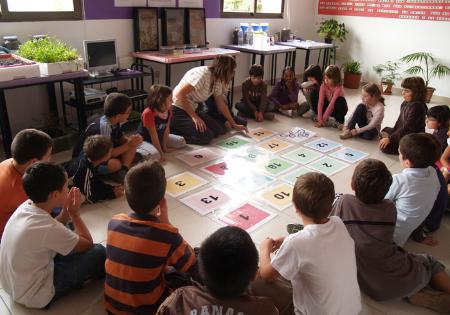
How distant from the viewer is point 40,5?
3.43 metres

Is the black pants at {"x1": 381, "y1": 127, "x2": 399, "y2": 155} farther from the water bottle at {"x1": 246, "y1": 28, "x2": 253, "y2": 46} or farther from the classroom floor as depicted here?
the water bottle at {"x1": 246, "y1": 28, "x2": 253, "y2": 46}

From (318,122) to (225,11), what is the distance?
7.22 ft

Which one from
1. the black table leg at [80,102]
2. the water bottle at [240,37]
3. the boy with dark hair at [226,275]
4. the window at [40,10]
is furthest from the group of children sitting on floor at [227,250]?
the water bottle at [240,37]

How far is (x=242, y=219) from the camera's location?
2338 mm

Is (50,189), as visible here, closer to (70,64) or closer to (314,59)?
(70,64)

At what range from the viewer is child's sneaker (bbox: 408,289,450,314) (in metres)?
1.68

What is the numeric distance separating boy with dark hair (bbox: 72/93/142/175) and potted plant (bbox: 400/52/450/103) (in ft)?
15.2

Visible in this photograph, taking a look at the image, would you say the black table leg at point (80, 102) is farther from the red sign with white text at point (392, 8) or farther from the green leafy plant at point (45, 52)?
the red sign with white text at point (392, 8)

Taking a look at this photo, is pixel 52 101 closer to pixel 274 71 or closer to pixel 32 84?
pixel 32 84

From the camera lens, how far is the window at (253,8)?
5270 mm

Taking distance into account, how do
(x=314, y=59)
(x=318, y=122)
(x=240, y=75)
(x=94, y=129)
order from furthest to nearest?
(x=314, y=59)
(x=240, y=75)
(x=318, y=122)
(x=94, y=129)

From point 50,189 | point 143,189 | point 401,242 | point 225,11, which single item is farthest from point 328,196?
point 225,11

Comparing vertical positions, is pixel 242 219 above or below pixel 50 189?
below

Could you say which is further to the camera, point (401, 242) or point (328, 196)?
point (401, 242)
